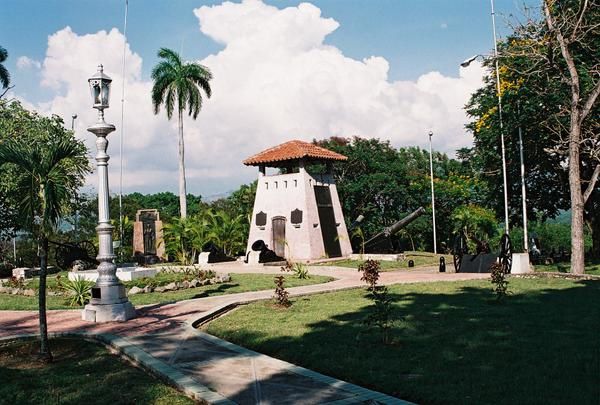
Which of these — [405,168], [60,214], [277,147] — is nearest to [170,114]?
[277,147]

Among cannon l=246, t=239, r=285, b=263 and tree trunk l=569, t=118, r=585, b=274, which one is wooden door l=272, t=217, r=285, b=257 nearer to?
cannon l=246, t=239, r=285, b=263

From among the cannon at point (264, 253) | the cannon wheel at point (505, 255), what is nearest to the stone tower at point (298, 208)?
the cannon at point (264, 253)

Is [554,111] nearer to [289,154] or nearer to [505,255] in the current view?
[505,255]

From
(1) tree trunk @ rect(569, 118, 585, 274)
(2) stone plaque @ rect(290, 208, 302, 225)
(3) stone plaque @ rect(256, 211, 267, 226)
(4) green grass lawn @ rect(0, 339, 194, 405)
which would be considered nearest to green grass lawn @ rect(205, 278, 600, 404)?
(4) green grass lawn @ rect(0, 339, 194, 405)

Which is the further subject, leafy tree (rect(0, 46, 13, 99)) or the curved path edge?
leafy tree (rect(0, 46, 13, 99))

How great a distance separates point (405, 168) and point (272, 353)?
112 feet

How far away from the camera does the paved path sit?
17.9ft

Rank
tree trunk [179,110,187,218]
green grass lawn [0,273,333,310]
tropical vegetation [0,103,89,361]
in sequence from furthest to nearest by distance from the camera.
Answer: tree trunk [179,110,187,218], green grass lawn [0,273,333,310], tropical vegetation [0,103,89,361]

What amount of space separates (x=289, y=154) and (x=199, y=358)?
22.0 meters

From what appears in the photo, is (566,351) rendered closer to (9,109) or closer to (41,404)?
(41,404)

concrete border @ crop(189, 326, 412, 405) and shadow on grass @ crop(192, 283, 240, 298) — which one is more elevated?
shadow on grass @ crop(192, 283, 240, 298)

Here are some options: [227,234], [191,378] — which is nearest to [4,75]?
[227,234]

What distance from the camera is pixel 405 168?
40438 millimetres

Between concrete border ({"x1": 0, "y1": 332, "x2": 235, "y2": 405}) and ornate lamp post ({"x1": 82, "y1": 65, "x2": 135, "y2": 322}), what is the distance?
4.80ft
